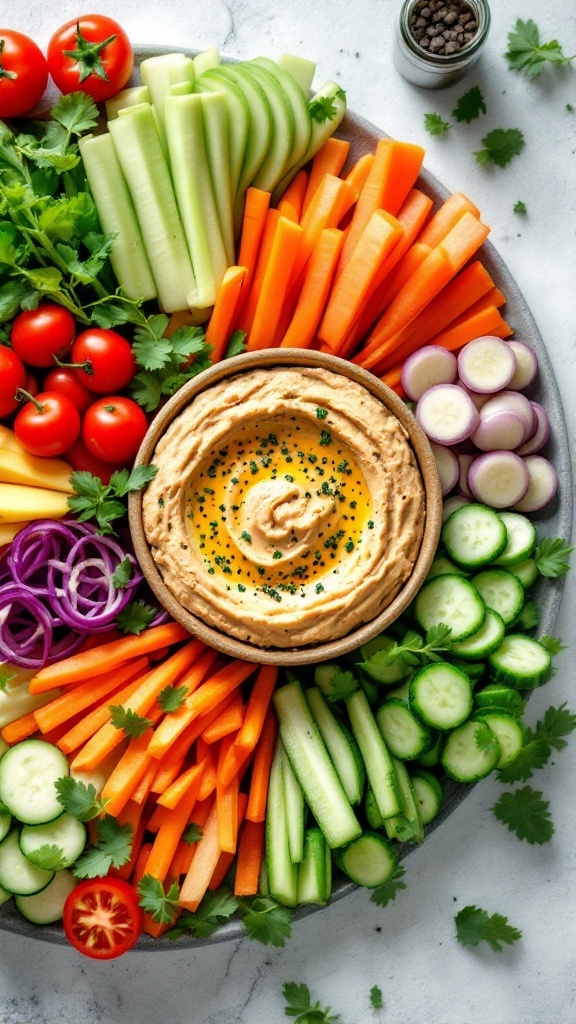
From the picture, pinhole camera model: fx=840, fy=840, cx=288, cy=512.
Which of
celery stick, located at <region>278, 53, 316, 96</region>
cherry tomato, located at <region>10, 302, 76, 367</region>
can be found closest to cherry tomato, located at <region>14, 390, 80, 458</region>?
cherry tomato, located at <region>10, 302, 76, 367</region>

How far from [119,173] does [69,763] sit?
2.18 metres

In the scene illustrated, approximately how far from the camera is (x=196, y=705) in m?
3.04

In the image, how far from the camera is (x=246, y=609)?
9.72 feet

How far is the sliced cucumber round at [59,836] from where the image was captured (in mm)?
3002

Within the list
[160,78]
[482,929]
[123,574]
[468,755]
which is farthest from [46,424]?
[482,929]

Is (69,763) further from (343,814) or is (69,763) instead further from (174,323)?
(174,323)

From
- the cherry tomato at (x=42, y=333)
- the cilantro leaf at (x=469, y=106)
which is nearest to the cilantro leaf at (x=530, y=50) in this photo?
the cilantro leaf at (x=469, y=106)

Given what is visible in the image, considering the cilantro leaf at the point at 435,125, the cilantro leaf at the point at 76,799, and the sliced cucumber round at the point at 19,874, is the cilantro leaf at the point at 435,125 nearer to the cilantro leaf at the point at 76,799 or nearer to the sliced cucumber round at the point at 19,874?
the cilantro leaf at the point at 76,799

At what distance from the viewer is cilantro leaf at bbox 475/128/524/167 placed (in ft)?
11.4

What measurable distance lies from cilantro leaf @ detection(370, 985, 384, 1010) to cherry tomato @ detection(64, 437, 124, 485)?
2.33 metres

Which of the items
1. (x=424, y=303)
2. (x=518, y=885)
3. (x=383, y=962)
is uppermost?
(x=424, y=303)

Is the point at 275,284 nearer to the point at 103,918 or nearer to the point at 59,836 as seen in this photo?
the point at 59,836

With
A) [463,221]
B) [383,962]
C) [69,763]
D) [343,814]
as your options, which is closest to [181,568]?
[69,763]

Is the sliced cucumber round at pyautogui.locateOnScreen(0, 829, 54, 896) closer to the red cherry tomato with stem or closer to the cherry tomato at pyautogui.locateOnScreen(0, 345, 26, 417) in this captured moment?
the cherry tomato at pyautogui.locateOnScreen(0, 345, 26, 417)
